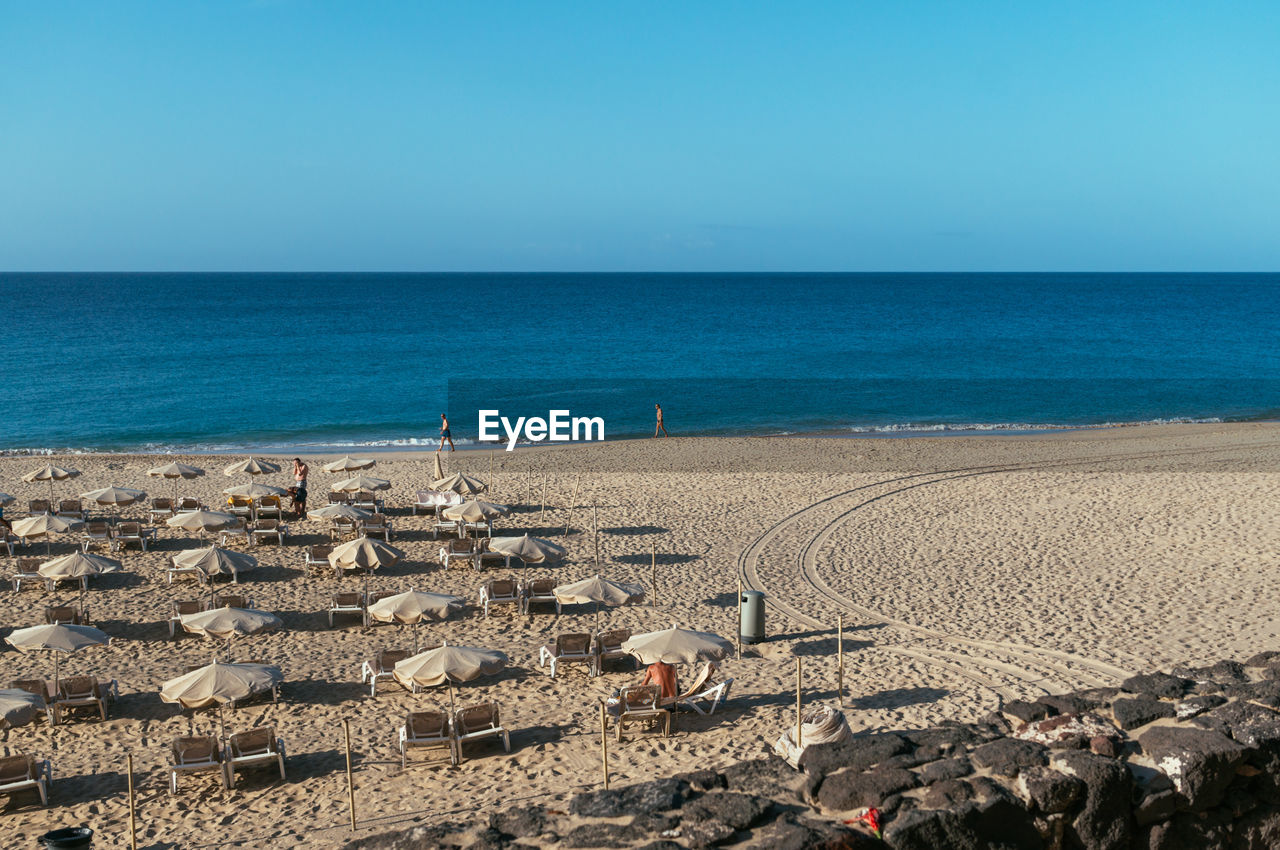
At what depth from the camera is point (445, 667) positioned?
35.0 feet

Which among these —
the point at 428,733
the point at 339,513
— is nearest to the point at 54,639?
the point at 428,733

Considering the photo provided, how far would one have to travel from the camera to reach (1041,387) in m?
49.2

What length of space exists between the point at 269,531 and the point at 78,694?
7.21m

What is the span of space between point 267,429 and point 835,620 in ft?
96.9

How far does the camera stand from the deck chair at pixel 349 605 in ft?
45.2

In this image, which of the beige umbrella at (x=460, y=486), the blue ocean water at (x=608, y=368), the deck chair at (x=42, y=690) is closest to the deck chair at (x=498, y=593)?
the beige umbrella at (x=460, y=486)

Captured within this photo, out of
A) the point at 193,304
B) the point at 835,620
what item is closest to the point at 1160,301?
the point at 193,304

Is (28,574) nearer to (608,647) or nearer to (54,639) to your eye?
(54,639)

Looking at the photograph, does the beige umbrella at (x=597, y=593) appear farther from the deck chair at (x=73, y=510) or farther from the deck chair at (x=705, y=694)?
the deck chair at (x=73, y=510)

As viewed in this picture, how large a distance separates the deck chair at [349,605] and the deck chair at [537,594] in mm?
2201

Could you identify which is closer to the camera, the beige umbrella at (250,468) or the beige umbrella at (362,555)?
the beige umbrella at (362,555)

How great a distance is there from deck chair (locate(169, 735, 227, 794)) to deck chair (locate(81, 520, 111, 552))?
9.64 meters

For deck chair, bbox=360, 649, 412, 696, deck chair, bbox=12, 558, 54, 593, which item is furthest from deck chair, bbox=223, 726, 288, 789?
deck chair, bbox=12, 558, 54, 593

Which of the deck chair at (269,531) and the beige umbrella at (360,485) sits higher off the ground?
the beige umbrella at (360,485)
